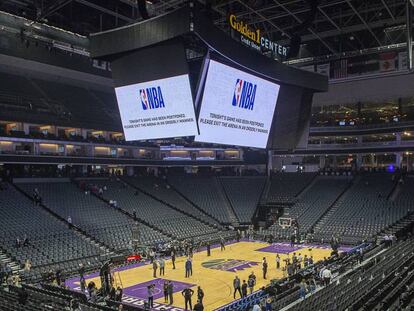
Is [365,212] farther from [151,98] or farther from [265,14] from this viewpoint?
[151,98]

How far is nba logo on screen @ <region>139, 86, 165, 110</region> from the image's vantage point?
16.9m

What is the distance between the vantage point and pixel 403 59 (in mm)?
38594

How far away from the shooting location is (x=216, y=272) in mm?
30422

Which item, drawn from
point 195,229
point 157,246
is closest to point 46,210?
point 157,246

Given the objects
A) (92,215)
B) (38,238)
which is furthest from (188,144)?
(92,215)

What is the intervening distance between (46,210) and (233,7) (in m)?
22.0

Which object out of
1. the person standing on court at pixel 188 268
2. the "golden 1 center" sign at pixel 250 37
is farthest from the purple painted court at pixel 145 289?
the "golden 1 center" sign at pixel 250 37

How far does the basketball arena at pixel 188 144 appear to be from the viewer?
56.5 ft

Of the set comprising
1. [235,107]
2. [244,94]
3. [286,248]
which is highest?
[244,94]

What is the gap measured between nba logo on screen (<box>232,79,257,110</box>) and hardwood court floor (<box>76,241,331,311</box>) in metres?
10.4

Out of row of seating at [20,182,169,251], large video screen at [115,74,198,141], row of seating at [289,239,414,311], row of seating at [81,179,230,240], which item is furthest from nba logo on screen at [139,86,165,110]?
row of seating at [81,179,230,240]

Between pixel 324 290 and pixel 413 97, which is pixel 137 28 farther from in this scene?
pixel 413 97

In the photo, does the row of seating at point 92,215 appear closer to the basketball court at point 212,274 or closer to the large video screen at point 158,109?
the basketball court at point 212,274

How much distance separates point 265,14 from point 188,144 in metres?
11.0
